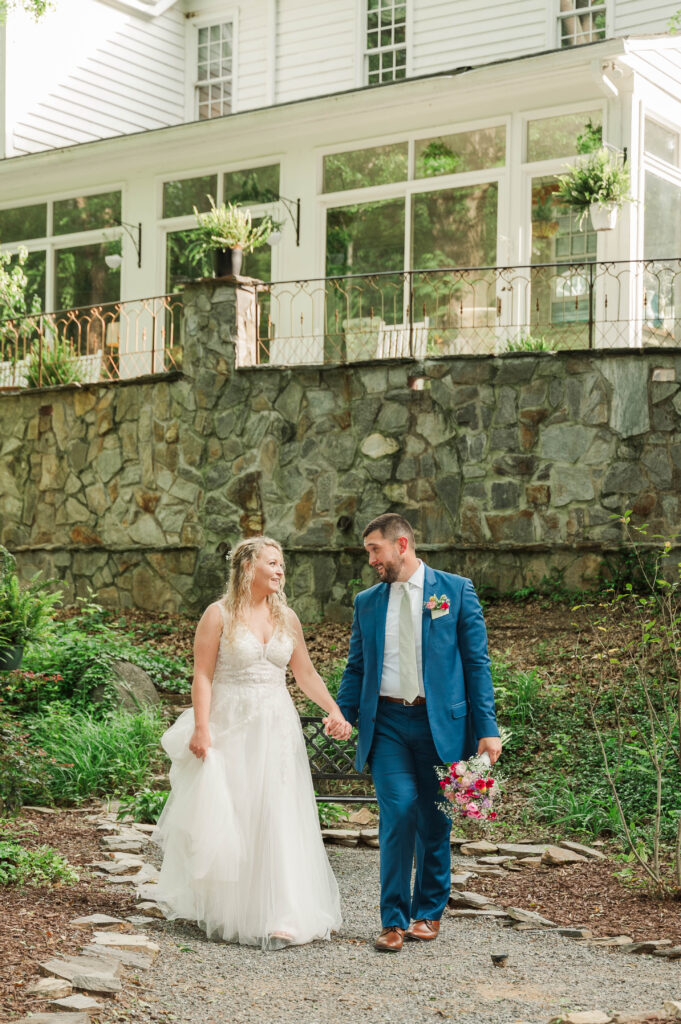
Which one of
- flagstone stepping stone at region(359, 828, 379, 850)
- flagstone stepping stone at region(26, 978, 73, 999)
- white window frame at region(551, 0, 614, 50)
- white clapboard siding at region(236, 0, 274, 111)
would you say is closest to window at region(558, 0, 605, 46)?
white window frame at region(551, 0, 614, 50)

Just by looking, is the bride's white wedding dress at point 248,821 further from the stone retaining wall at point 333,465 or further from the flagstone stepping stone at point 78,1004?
the stone retaining wall at point 333,465

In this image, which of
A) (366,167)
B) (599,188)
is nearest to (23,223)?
(366,167)

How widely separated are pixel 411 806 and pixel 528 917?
94cm

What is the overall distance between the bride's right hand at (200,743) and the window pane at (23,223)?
13.6m

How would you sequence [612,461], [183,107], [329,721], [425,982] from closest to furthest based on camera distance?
[425,982] < [329,721] < [612,461] < [183,107]

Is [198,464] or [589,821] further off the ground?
[198,464]

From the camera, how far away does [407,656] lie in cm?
557

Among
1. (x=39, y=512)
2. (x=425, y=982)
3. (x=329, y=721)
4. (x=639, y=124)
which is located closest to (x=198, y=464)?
(x=39, y=512)

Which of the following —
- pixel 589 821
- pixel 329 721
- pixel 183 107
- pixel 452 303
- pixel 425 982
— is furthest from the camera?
pixel 183 107

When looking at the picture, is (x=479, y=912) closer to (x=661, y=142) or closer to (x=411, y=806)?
(x=411, y=806)

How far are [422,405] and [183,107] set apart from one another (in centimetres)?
1096

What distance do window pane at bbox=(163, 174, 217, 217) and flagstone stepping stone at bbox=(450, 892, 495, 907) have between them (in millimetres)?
12049

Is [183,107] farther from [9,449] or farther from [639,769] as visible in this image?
[639,769]

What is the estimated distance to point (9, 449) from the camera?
14.7m
